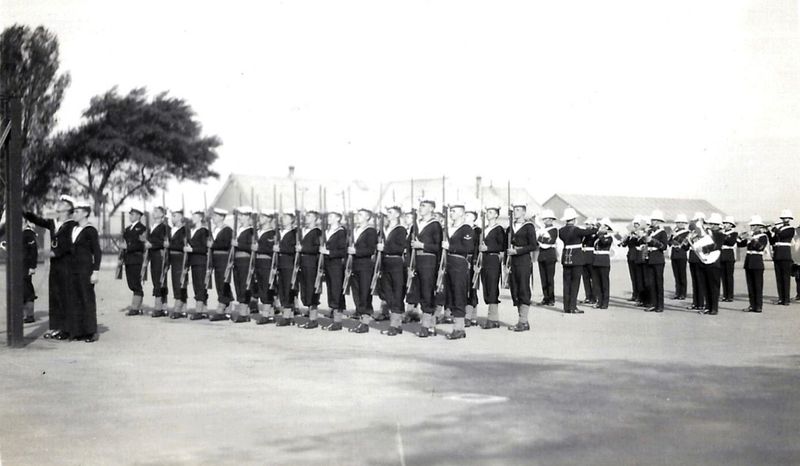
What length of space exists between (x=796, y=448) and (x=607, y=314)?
29.2 feet

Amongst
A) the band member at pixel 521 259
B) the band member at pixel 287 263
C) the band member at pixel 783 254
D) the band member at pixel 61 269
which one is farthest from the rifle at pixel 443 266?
the band member at pixel 783 254

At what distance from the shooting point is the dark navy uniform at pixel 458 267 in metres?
10.7

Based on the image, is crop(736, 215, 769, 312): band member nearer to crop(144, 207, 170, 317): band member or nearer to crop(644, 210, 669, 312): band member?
crop(644, 210, 669, 312): band member

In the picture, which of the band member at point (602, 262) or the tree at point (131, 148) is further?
the tree at point (131, 148)

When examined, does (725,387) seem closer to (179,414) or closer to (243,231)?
(179,414)

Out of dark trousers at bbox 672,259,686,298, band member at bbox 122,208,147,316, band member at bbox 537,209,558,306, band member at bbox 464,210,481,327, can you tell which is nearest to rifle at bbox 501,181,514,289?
band member at bbox 464,210,481,327

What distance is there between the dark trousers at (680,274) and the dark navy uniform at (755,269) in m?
1.39

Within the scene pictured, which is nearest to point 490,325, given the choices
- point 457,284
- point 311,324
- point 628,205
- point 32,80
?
point 457,284

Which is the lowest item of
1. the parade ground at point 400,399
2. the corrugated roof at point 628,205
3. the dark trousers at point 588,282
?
the parade ground at point 400,399

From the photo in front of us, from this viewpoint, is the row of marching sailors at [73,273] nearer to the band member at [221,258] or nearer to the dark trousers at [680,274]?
the band member at [221,258]

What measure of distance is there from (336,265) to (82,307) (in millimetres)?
3526

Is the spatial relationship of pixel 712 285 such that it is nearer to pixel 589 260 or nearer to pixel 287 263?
pixel 589 260

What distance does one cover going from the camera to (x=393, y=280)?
445 inches

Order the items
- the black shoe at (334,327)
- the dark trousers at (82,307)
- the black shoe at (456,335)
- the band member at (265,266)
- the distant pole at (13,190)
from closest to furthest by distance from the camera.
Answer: the distant pole at (13,190) < the dark trousers at (82,307) < the black shoe at (456,335) < the black shoe at (334,327) < the band member at (265,266)
